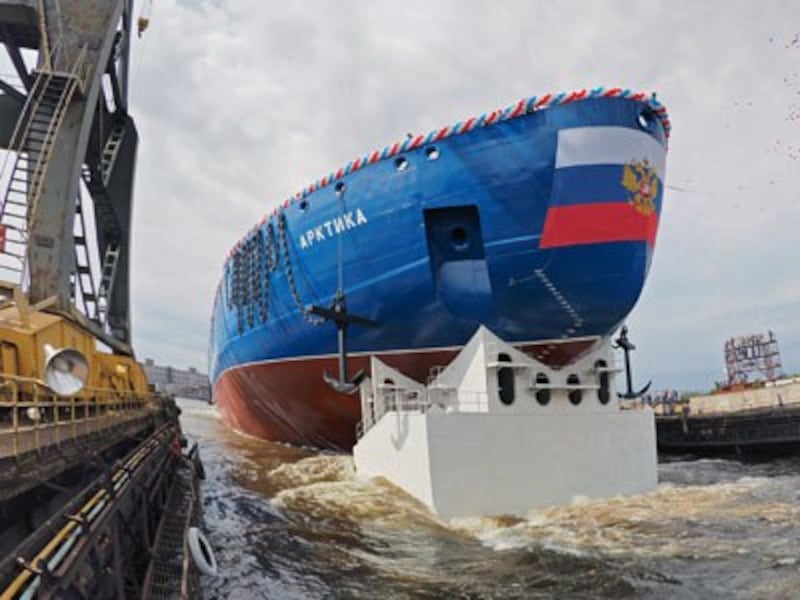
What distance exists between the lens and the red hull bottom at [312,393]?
45.4 feet

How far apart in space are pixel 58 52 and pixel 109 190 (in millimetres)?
7231

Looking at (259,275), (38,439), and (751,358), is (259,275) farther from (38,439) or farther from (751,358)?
(751,358)

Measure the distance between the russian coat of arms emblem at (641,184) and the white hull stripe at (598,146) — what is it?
8.1 inches

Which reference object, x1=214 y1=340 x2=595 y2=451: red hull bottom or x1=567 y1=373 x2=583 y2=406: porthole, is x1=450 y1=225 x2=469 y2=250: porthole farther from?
x1=567 y1=373 x2=583 y2=406: porthole

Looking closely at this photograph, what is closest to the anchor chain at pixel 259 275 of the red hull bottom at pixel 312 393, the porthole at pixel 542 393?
the red hull bottom at pixel 312 393

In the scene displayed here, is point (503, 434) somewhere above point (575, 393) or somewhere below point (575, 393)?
below

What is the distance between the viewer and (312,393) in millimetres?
16531

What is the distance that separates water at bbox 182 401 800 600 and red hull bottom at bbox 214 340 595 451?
9.04ft

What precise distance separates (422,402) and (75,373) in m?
7.55

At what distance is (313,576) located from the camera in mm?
7805

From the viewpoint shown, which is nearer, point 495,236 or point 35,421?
point 35,421

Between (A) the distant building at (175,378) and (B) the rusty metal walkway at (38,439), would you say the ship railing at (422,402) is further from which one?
(A) the distant building at (175,378)

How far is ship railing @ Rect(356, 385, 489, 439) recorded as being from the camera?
11719 millimetres

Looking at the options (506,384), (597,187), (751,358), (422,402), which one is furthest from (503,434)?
(751,358)
